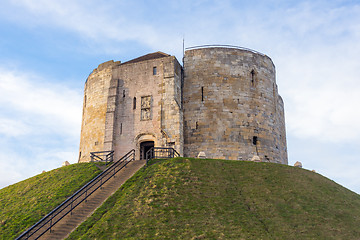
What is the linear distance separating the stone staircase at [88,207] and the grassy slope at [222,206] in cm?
52

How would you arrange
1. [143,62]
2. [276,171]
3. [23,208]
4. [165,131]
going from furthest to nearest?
[143,62] < [165,131] < [276,171] < [23,208]

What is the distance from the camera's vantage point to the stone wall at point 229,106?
28.2 metres

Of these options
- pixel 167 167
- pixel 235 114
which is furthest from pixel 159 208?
pixel 235 114

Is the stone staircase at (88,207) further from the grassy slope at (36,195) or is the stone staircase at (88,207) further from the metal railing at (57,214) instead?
the grassy slope at (36,195)

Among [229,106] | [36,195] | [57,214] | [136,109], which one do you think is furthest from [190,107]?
[57,214]

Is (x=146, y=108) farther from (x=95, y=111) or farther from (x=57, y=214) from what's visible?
(x=57, y=214)

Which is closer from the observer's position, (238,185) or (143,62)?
(238,185)

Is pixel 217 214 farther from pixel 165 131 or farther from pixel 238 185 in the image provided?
pixel 165 131

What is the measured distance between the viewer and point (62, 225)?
16.7 m

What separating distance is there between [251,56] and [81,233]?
21363 mm

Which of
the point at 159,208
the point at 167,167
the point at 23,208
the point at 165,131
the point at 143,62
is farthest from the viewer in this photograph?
the point at 143,62

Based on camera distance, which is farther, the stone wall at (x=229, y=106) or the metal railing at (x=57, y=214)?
the stone wall at (x=229, y=106)

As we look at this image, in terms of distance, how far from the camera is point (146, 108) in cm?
2847

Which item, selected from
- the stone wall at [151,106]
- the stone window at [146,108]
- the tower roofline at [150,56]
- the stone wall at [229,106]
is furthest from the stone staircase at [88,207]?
the tower roofline at [150,56]
